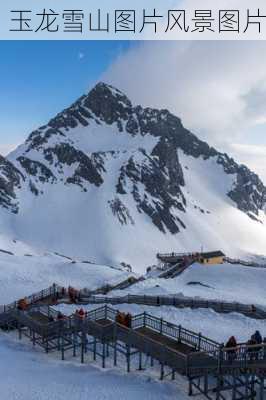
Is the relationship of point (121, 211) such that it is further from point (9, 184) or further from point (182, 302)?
point (182, 302)

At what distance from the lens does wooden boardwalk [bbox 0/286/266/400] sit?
80.9ft

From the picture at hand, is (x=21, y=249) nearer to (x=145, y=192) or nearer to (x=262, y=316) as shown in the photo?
(x=145, y=192)

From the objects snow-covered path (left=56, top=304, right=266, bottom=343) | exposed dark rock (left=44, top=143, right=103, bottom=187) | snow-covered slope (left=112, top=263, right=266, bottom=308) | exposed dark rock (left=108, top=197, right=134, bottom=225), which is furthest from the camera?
exposed dark rock (left=44, top=143, right=103, bottom=187)

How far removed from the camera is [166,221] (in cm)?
18450

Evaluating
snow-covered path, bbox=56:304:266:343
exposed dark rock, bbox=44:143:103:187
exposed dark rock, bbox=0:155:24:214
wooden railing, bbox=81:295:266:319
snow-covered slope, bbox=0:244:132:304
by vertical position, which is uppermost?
exposed dark rock, bbox=44:143:103:187

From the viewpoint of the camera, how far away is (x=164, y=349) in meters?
27.0

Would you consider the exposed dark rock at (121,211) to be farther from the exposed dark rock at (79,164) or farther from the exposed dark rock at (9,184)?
the exposed dark rock at (9,184)

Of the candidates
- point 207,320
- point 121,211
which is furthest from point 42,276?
point 121,211

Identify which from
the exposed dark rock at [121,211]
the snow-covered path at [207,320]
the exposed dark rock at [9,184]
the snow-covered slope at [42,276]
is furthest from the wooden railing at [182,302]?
the exposed dark rock at [121,211]

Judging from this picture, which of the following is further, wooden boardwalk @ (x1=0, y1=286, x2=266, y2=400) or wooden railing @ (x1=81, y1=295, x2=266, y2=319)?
wooden railing @ (x1=81, y1=295, x2=266, y2=319)

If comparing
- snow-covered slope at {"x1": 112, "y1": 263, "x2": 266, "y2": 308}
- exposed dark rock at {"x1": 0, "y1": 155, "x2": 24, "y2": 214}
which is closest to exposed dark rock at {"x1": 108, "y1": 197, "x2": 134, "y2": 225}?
exposed dark rock at {"x1": 0, "y1": 155, "x2": 24, "y2": 214}

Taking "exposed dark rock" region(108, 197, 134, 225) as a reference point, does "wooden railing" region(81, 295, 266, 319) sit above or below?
below

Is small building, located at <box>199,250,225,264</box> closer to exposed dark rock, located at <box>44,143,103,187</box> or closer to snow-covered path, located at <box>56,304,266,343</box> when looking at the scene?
snow-covered path, located at <box>56,304,266,343</box>

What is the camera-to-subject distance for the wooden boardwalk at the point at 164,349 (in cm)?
2466
